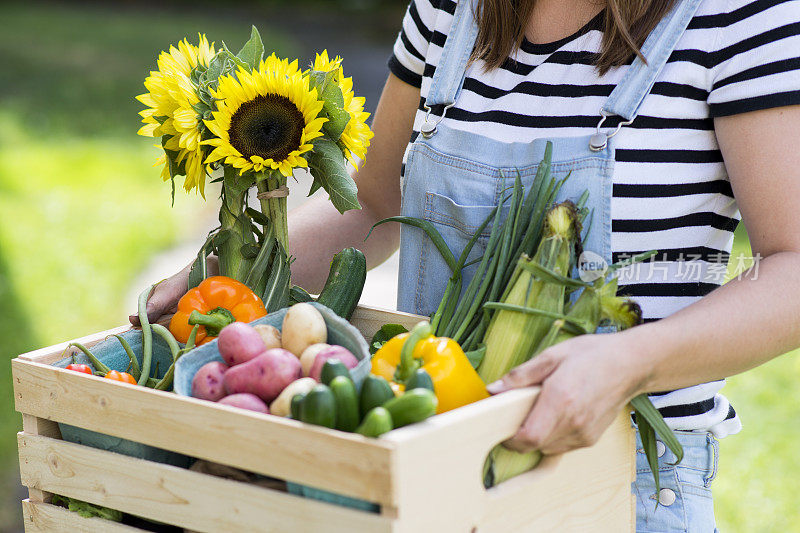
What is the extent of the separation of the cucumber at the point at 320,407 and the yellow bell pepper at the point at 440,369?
0.16 metres

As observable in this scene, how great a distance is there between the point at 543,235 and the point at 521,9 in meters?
0.60

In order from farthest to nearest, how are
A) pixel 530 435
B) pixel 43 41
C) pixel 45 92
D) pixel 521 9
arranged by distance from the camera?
pixel 43 41, pixel 45 92, pixel 521 9, pixel 530 435

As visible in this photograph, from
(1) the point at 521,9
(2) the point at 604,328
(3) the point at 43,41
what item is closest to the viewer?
(2) the point at 604,328

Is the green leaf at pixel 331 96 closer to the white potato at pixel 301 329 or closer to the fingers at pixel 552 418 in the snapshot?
the white potato at pixel 301 329

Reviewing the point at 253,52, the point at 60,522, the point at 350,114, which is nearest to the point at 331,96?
the point at 350,114

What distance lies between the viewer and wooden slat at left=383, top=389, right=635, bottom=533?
1095 mm

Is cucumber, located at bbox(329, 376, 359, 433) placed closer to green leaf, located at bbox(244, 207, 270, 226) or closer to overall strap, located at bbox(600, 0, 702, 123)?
green leaf, located at bbox(244, 207, 270, 226)

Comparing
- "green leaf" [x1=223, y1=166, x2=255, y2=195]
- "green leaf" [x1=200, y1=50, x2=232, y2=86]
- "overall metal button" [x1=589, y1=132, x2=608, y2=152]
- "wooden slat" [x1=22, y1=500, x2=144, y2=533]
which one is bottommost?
"wooden slat" [x1=22, y1=500, x2=144, y2=533]

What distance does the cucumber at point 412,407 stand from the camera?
1.13 metres

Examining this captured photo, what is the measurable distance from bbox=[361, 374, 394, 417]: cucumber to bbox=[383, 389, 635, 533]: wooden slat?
8 centimetres

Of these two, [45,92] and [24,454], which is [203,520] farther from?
[45,92]

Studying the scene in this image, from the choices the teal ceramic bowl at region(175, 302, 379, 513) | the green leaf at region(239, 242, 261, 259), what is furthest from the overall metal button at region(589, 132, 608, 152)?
the green leaf at region(239, 242, 261, 259)

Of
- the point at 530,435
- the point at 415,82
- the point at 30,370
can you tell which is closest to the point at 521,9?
the point at 415,82

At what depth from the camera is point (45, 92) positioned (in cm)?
1002
